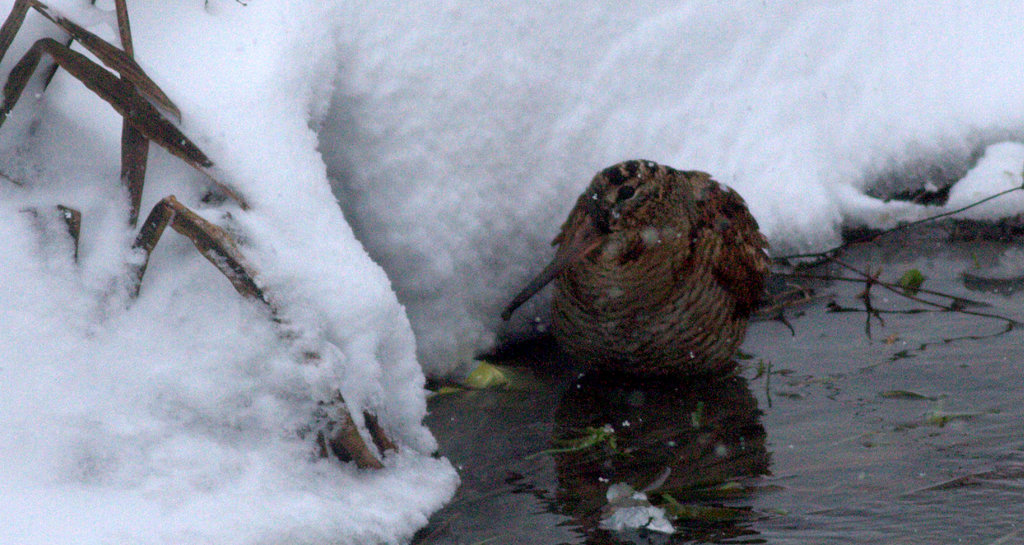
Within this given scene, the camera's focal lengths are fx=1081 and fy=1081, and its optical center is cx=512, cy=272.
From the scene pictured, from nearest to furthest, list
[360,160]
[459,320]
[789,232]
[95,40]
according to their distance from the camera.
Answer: [95,40] → [360,160] → [459,320] → [789,232]

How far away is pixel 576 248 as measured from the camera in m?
3.35

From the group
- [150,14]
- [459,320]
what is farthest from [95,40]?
[459,320]

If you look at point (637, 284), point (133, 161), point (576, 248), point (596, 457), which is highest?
point (133, 161)

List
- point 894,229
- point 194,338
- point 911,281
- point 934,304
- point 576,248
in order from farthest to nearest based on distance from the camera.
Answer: point 894,229, point 911,281, point 934,304, point 576,248, point 194,338

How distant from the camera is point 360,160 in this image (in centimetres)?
311

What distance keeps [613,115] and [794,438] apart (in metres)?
1.49

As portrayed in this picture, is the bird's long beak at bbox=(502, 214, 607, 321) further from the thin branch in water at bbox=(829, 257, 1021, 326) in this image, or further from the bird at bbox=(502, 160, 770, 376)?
the thin branch in water at bbox=(829, 257, 1021, 326)

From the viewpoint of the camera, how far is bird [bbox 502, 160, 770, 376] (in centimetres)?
336

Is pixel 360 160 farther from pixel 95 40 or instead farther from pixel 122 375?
pixel 122 375

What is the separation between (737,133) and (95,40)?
9.05 feet

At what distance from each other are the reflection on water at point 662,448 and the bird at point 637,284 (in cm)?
11

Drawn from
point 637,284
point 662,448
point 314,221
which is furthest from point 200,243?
point 637,284

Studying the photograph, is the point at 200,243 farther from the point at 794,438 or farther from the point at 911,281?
the point at 911,281

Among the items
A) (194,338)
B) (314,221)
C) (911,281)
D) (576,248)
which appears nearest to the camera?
(194,338)
